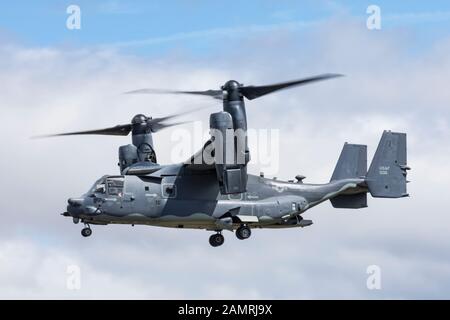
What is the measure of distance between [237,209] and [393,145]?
919 centimetres

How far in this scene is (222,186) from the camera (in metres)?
53.1

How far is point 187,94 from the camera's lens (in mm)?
54062

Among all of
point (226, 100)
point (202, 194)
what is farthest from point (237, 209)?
point (226, 100)

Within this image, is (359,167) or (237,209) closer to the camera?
(237,209)

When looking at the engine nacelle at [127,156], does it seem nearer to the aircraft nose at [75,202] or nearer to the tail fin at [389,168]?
the aircraft nose at [75,202]

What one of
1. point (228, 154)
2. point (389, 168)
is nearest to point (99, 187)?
point (228, 154)

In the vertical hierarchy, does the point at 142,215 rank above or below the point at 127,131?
below

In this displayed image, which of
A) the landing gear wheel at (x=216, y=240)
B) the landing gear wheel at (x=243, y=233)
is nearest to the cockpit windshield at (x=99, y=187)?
the landing gear wheel at (x=216, y=240)

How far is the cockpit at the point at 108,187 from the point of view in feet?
175

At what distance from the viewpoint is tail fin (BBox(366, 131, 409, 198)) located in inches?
2349

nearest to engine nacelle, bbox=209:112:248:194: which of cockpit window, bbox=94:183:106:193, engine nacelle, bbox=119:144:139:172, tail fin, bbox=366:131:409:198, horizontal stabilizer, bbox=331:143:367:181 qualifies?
cockpit window, bbox=94:183:106:193

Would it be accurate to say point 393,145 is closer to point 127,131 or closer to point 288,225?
point 288,225

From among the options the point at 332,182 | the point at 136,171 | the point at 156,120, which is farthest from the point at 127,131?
the point at 332,182

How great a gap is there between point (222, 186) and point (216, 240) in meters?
4.13
